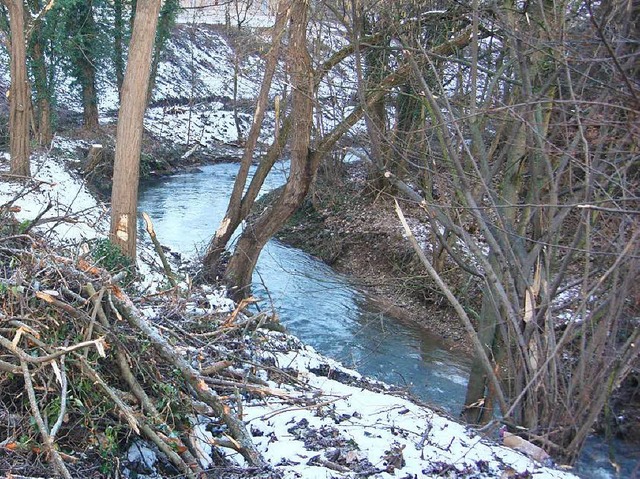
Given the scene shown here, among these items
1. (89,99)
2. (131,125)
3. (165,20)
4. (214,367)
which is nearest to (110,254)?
(131,125)

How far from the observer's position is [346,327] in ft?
39.9

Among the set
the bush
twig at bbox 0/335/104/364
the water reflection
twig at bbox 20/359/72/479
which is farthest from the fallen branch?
the bush

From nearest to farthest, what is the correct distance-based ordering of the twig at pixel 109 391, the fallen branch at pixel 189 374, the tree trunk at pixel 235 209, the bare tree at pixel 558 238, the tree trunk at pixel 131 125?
the twig at pixel 109 391 < the fallen branch at pixel 189 374 < the bare tree at pixel 558 238 < the tree trunk at pixel 131 125 < the tree trunk at pixel 235 209

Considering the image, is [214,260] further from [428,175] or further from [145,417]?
[145,417]

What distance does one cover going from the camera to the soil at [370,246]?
13.2 metres

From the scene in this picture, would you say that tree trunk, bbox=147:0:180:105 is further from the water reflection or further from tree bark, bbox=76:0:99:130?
the water reflection

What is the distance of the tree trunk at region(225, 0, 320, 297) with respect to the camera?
1038 centimetres

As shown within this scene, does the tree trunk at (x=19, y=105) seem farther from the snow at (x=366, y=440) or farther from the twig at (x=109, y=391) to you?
the twig at (x=109, y=391)

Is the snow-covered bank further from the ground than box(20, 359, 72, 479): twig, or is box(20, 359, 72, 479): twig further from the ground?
box(20, 359, 72, 479): twig

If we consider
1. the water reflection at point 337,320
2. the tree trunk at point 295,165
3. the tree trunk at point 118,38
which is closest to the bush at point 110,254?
the tree trunk at point 295,165

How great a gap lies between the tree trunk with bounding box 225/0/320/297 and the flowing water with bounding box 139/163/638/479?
0.57m

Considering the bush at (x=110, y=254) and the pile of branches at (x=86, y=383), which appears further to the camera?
the bush at (x=110, y=254)

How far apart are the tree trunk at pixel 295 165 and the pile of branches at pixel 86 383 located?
4.86 m

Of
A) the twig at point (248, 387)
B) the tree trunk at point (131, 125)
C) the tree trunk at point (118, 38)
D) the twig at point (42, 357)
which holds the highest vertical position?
the tree trunk at point (118, 38)
